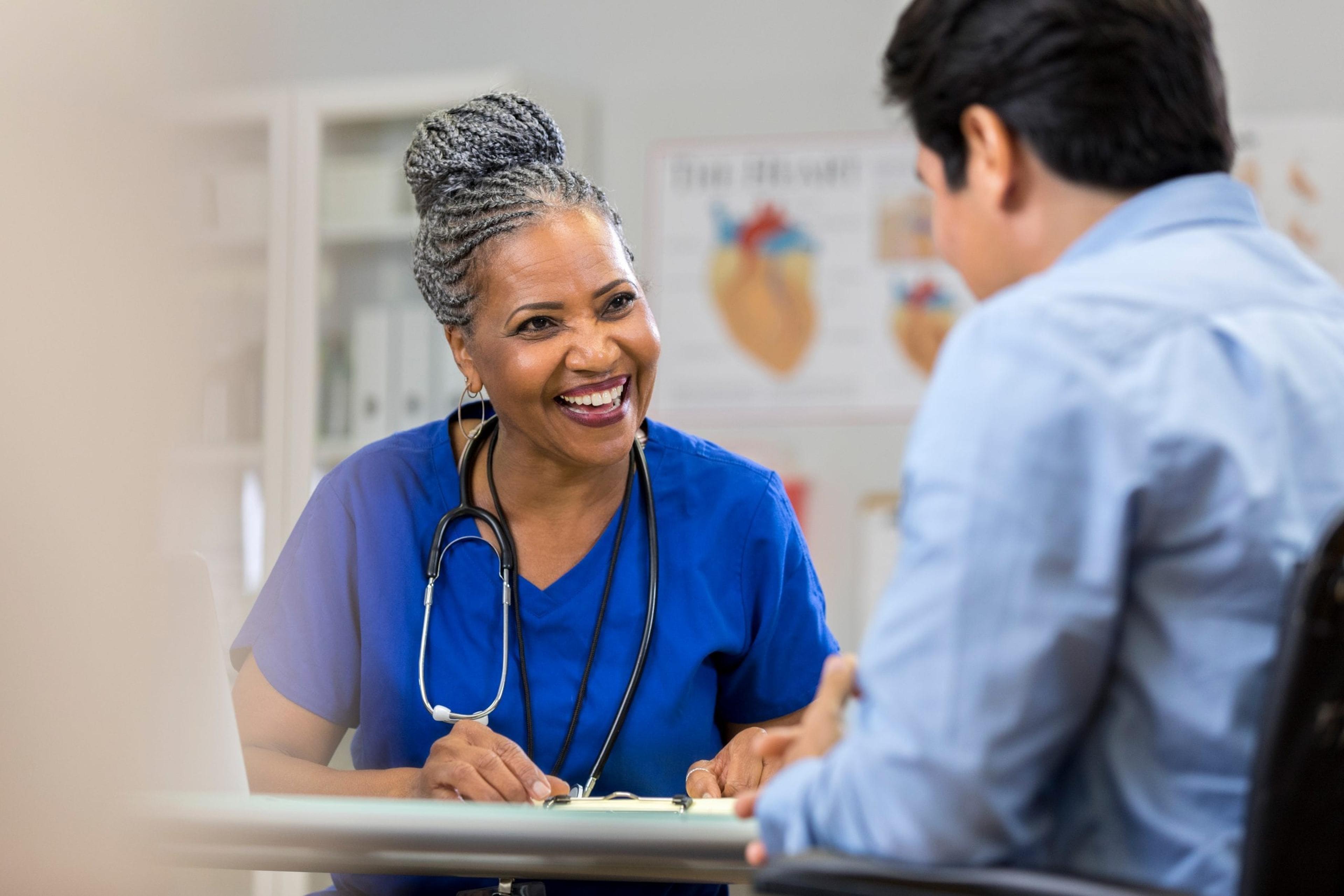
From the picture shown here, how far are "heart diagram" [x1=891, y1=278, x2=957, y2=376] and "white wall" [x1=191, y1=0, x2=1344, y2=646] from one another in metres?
0.20

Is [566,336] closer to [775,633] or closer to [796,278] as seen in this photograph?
[775,633]

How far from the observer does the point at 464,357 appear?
159 cm

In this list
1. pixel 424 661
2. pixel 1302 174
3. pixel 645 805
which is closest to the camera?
pixel 645 805

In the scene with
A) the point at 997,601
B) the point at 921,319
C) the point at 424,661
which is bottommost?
the point at 424,661

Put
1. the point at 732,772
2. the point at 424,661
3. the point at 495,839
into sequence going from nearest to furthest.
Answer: the point at 495,839, the point at 732,772, the point at 424,661

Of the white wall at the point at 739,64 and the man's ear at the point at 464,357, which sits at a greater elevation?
the white wall at the point at 739,64

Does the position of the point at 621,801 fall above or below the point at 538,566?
below

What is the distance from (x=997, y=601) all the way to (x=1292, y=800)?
6.5 inches

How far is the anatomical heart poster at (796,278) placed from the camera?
338 cm

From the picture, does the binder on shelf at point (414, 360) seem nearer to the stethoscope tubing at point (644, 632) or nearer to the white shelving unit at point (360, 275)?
the white shelving unit at point (360, 275)

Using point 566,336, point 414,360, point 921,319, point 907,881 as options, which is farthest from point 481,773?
point 921,319

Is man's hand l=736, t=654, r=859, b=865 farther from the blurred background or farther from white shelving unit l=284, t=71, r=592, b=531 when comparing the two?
white shelving unit l=284, t=71, r=592, b=531

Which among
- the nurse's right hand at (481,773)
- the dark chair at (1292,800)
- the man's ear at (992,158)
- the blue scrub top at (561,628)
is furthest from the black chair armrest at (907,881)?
the blue scrub top at (561,628)

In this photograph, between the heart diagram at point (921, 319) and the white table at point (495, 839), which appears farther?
the heart diagram at point (921, 319)
